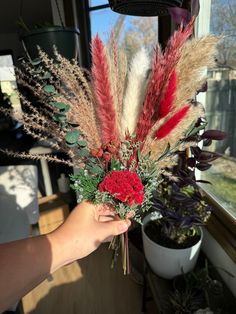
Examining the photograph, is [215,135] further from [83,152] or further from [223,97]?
[83,152]

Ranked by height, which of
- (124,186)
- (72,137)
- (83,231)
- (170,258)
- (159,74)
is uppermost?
(159,74)

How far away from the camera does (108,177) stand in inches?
20.6

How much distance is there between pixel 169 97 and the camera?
46 centimetres

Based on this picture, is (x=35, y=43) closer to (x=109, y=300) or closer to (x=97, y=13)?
(x=97, y=13)

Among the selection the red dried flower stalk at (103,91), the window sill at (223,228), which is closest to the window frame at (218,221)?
the window sill at (223,228)

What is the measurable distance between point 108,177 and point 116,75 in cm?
22

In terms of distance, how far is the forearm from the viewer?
54cm

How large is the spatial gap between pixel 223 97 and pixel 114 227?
2.23 ft

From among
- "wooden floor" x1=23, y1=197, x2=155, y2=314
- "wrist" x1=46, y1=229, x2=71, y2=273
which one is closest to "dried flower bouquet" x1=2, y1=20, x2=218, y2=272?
"wrist" x1=46, y1=229, x2=71, y2=273

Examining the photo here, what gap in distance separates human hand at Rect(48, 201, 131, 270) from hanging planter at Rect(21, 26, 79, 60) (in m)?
0.55

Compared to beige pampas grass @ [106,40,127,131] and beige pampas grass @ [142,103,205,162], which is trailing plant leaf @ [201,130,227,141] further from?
beige pampas grass @ [106,40,127,131]

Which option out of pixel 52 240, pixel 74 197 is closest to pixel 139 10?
pixel 52 240

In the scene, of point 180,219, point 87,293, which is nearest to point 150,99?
point 180,219

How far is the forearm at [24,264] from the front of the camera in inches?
21.2
